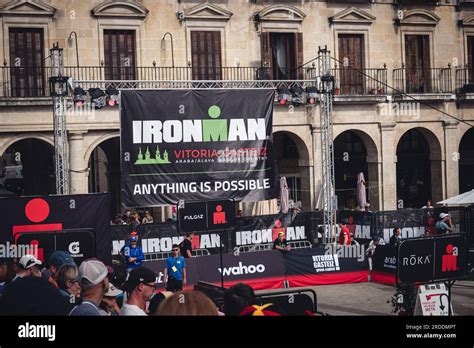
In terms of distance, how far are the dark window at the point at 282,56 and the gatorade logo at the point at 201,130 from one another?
17.6 feet

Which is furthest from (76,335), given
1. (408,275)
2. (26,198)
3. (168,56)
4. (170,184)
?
(168,56)

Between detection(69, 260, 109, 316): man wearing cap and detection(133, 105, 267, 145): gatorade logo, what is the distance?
1808 centimetres

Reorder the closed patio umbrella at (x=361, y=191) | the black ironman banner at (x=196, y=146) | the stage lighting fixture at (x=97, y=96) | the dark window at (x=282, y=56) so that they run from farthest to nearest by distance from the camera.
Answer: the dark window at (x=282, y=56), the closed patio umbrella at (x=361, y=191), the black ironman banner at (x=196, y=146), the stage lighting fixture at (x=97, y=96)

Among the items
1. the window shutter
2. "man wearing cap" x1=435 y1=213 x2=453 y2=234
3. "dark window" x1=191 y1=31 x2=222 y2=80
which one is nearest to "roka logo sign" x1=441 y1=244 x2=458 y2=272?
"man wearing cap" x1=435 y1=213 x2=453 y2=234

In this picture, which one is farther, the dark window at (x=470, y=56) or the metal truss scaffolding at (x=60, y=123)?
the dark window at (x=470, y=56)

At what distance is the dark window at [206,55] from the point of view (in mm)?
31375

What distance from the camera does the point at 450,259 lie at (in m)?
11.8

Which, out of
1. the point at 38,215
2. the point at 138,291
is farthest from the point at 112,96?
the point at 138,291

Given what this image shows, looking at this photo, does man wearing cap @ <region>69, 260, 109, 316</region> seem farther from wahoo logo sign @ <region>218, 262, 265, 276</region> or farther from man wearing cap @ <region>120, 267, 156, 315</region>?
wahoo logo sign @ <region>218, 262, 265, 276</region>

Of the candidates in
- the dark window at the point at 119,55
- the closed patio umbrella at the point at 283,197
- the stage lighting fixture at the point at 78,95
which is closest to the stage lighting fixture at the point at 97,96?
the stage lighting fixture at the point at 78,95

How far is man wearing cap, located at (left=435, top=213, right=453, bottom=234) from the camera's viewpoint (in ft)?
86.3

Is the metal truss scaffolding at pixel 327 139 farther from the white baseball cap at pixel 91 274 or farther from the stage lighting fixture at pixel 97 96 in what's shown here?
the white baseball cap at pixel 91 274

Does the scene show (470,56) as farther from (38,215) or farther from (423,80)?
(38,215)

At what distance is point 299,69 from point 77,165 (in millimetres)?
9309
